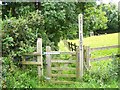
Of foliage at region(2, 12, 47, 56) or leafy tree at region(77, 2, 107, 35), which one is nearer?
foliage at region(2, 12, 47, 56)

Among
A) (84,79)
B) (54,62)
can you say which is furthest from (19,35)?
(84,79)

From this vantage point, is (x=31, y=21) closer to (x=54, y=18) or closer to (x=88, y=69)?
(x=54, y=18)

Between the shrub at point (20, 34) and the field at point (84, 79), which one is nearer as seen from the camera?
the field at point (84, 79)

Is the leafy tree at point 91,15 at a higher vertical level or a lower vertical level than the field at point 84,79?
higher

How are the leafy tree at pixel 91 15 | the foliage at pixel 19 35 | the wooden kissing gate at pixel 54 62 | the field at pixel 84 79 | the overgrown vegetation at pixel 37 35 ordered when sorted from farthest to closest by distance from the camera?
the leafy tree at pixel 91 15, the wooden kissing gate at pixel 54 62, the foliage at pixel 19 35, the overgrown vegetation at pixel 37 35, the field at pixel 84 79

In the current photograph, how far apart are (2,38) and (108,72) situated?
3196mm

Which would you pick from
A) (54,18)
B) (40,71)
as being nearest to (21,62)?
(40,71)

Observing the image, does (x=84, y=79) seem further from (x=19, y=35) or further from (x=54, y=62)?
(x=19, y=35)

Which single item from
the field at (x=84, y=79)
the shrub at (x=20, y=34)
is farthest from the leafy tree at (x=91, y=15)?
the field at (x=84, y=79)

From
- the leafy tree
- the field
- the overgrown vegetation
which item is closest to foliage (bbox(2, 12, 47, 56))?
the overgrown vegetation

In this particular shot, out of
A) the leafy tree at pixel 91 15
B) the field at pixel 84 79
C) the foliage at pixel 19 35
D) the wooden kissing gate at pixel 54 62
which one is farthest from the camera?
the leafy tree at pixel 91 15

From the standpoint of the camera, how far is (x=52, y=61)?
8492mm

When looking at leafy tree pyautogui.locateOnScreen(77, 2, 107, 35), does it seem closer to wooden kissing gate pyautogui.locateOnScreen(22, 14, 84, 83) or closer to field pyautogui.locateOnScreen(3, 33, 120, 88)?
wooden kissing gate pyautogui.locateOnScreen(22, 14, 84, 83)

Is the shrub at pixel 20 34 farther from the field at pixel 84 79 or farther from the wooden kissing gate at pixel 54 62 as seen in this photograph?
the field at pixel 84 79
